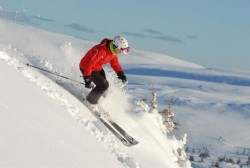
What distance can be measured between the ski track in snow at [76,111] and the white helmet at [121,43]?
1.25 meters

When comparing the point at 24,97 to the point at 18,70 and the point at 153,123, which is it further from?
the point at 153,123

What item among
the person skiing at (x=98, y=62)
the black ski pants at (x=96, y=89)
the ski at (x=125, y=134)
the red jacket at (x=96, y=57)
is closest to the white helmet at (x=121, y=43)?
the person skiing at (x=98, y=62)

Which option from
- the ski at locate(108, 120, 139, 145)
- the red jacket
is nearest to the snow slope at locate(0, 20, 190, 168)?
the ski at locate(108, 120, 139, 145)

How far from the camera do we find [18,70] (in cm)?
980

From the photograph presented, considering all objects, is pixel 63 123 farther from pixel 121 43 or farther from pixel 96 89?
pixel 121 43

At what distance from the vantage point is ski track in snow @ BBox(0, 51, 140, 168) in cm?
926

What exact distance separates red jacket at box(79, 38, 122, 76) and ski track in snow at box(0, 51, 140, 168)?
2.02 ft

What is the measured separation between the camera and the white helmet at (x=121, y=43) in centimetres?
1058

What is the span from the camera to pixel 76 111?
9.62 metres

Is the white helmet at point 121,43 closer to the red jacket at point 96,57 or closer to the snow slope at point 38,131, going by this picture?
the red jacket at point 96,57

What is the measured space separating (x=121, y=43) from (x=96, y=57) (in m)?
0.52

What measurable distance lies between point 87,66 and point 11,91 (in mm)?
2745

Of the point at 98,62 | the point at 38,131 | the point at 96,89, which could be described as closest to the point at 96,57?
the point at 98,62

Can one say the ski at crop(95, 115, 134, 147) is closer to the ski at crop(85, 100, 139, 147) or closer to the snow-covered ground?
the ski at crop(85, 100, 139, 147)
